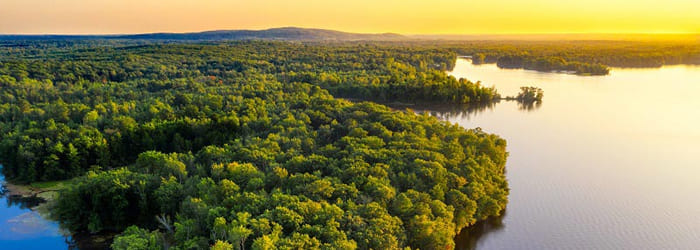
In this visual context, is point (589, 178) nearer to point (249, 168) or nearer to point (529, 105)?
point (249, 168)

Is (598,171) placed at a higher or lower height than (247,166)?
lower

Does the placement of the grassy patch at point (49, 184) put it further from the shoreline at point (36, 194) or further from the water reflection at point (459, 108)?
the water reflection at point (459, 108)

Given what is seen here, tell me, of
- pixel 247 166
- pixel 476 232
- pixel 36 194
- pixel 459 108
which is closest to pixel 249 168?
pixel 247 166

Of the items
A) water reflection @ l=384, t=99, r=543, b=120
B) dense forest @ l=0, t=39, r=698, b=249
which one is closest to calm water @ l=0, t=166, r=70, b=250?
dense forest @ l=0, t=39, r=698, b=249

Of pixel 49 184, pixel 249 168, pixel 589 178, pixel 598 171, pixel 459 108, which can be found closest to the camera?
pixel 249 168

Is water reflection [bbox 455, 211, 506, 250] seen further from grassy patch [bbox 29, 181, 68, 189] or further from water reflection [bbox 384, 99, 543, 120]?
water reflection [bbox 384, 99, 543, 120]

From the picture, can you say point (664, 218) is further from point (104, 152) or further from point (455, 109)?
point (104, 152)
